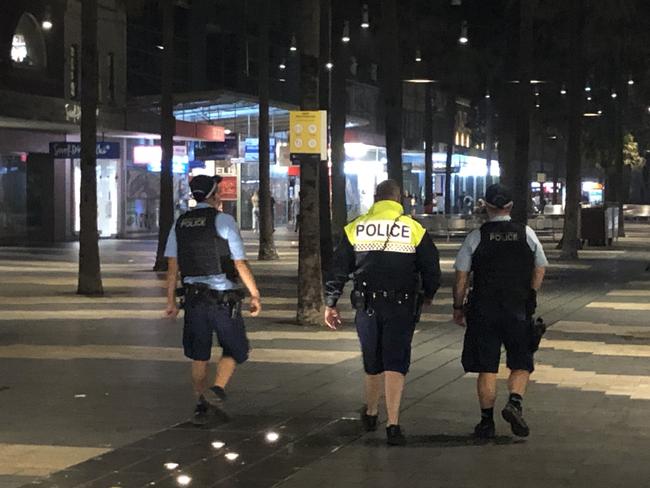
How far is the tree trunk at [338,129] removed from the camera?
33.3m

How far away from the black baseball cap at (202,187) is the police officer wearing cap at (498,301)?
203cm

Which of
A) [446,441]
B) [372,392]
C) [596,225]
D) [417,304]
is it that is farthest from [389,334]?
[596,225]

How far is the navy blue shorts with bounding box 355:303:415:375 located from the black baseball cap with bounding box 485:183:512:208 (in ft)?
3.30

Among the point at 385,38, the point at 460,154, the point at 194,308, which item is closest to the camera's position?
the point at 194,308

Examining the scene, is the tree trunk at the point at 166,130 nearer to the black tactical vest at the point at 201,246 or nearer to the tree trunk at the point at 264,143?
the tree trunk at the point at 264,143

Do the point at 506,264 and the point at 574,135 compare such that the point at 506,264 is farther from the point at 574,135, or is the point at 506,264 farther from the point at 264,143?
the point at 574,135

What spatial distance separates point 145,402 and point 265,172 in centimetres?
2098

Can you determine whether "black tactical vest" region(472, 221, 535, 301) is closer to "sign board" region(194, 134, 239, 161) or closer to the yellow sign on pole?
the yellow sign on pole

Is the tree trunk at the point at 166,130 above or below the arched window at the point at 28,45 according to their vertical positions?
below

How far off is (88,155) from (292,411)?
12.2 meters

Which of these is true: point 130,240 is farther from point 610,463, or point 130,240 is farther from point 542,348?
point 610,463

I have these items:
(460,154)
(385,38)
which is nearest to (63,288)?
(385,38)

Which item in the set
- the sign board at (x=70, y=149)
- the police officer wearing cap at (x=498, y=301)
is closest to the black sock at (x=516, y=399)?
the police officer wearing cap at (x=498, y=301)

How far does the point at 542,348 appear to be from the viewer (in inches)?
608
